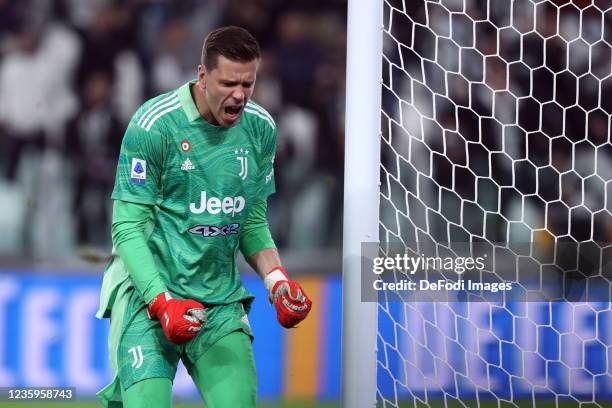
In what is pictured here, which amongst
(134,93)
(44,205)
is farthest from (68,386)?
(134,93)

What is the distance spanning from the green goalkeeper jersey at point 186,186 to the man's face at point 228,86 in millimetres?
80

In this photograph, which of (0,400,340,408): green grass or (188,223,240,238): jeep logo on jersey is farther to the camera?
(0,400,340,408): green grass

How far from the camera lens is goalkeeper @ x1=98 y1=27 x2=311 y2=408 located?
268cm

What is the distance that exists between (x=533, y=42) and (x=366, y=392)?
6.82ft

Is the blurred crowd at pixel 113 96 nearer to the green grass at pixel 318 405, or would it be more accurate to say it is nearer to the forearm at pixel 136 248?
the green grass at pixel 318 405

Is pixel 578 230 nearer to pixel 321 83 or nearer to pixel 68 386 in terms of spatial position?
pixel 321 83

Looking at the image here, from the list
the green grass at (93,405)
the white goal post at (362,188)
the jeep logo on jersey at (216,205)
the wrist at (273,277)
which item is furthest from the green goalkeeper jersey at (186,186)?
the green grass at (93,405)

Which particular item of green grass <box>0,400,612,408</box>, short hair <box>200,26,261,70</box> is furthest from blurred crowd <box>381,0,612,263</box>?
short hair <box>200,26,261,70</box>

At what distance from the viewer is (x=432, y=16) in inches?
167

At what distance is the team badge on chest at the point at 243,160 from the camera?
283cm

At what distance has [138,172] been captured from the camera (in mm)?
2711

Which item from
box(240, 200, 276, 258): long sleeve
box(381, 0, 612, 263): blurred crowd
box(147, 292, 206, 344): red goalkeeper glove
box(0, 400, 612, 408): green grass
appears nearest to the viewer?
box(147, 292, 206, 344): red goalkeeper glove

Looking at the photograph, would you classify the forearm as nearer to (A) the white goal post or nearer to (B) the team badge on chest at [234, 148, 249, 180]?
(B) the team badge on chest at [234, 148, 249, 180]

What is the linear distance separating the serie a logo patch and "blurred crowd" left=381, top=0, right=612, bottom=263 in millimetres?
1825
